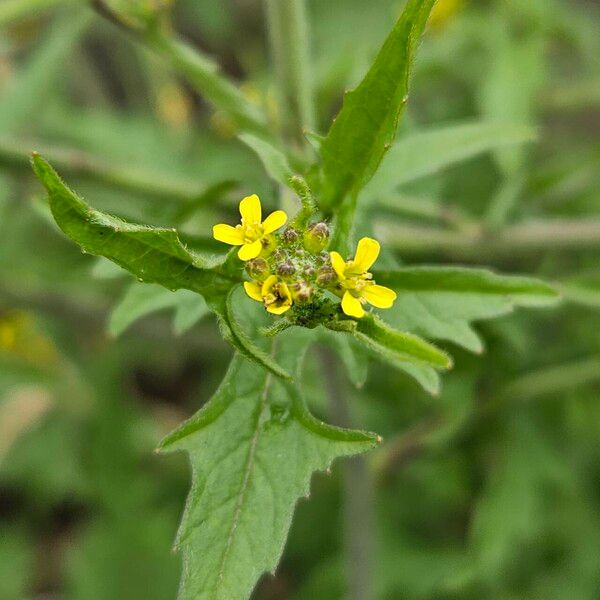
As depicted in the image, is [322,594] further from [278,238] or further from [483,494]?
[278,238]

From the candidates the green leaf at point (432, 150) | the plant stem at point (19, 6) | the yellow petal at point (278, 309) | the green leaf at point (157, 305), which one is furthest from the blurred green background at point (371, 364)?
the yellow petal at point (278, 309)

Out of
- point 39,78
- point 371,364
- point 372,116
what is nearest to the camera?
point 372,116

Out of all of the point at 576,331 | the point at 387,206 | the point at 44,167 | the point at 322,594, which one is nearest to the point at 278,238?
the point at 44,167

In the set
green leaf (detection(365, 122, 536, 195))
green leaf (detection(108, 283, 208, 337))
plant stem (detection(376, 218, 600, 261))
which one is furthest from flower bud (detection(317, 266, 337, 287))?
plant stem (detection(376, 218, 600, 261))

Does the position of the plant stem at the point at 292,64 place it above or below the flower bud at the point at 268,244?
above

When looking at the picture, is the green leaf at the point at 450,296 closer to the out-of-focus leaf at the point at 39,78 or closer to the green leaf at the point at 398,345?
the green leaf at the point at 398,345

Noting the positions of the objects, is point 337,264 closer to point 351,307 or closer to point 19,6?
point 351,307

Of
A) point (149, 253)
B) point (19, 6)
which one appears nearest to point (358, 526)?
point (149, 253)

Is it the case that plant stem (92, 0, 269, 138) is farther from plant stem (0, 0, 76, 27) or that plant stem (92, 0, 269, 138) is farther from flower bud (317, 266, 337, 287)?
flower bud (317, 266, 337, 287)
